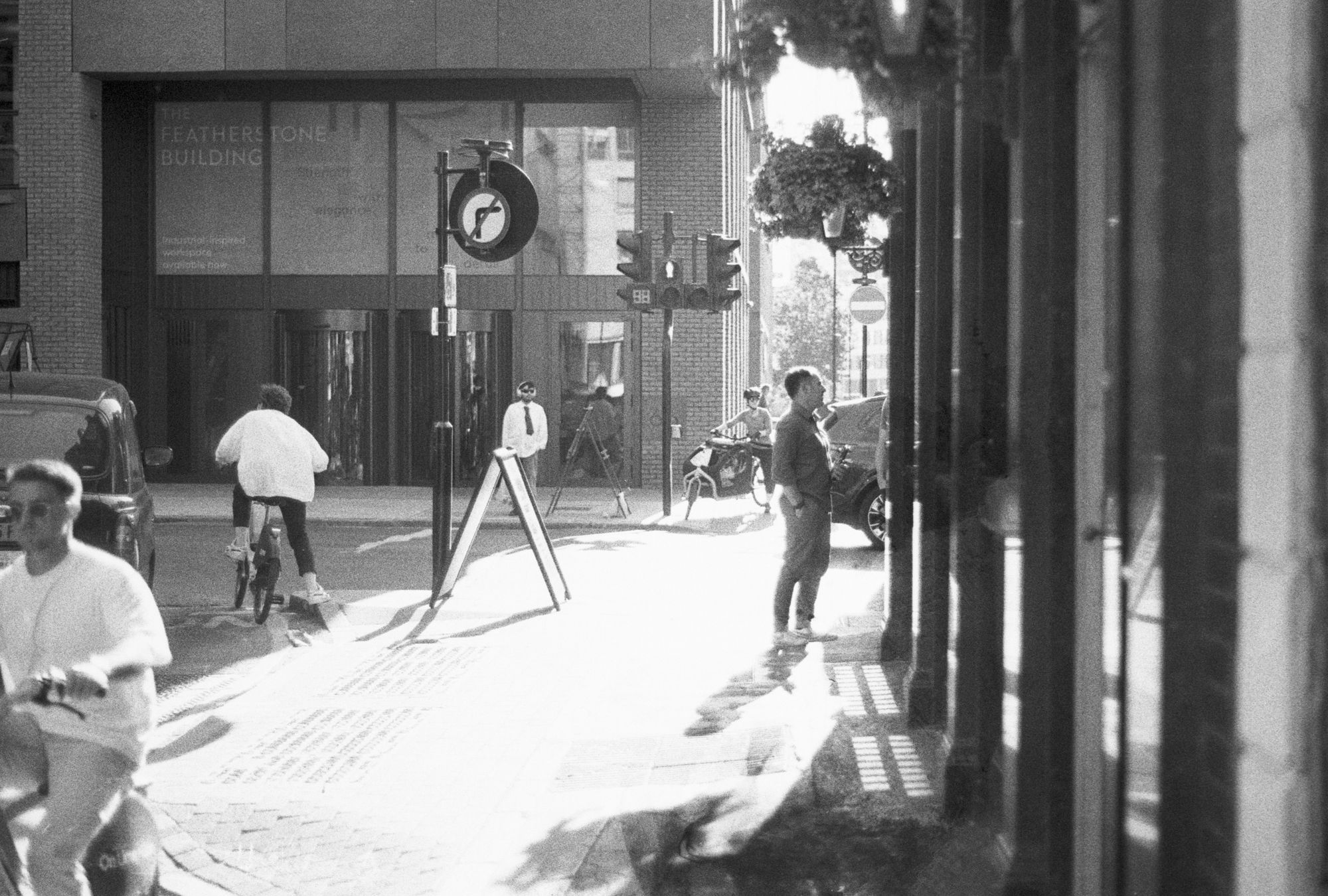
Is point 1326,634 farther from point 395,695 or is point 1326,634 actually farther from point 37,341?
point 37,341

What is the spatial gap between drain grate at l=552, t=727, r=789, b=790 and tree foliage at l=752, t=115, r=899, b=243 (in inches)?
94.1

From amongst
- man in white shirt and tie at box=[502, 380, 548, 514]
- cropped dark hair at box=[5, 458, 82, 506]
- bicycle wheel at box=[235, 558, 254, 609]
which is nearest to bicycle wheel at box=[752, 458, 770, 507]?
man in white shirt and tie at box=[502, 380, 548, 514]

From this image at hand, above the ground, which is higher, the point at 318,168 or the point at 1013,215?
the point at 318,168

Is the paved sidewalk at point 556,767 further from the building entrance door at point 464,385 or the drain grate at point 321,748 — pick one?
the building entrance door at point 464,385

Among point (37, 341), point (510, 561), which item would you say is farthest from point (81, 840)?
point (37, 341)

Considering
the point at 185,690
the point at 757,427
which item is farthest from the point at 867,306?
the point at 185,690

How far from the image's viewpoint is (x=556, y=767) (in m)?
7.48

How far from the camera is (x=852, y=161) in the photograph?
800 centimetres

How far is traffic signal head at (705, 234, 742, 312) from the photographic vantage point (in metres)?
20.7

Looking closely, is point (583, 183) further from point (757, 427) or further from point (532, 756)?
point (532, 756)

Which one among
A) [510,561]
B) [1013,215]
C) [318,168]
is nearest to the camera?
[1013,215]

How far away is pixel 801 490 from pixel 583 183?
17818mm

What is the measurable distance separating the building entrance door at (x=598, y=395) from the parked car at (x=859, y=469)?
32.1 feet

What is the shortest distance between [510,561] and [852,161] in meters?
9.11
